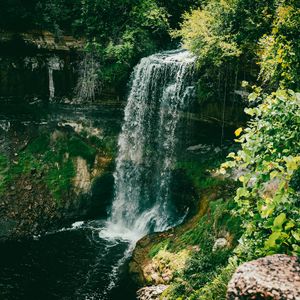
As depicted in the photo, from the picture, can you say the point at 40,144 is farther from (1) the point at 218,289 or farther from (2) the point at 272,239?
(2) the point at 272,239

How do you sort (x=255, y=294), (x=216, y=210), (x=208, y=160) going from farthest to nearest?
1. (x=208, y=160)
2. (x=216, y=210)
3. (x=255, y=294)

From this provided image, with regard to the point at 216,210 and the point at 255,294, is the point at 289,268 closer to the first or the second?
the point at 255,294

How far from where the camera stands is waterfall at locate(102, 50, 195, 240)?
1533cm

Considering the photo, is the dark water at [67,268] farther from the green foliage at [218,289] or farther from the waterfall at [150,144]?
the green foliage at [218,289]

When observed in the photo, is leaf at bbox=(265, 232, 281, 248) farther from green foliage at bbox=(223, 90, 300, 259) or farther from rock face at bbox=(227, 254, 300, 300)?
rock face at bbox=(227, 254, 300, 300)

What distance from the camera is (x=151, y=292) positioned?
11.1m

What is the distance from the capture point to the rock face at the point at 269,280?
3.82 meters

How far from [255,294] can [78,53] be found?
50.5 feet

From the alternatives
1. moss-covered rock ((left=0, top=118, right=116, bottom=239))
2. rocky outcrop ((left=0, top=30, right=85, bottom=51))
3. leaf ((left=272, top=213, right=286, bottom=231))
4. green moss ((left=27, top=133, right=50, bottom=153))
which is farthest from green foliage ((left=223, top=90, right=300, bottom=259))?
rocky outcrop ((left=0, top=30, right=85, bottom=51))

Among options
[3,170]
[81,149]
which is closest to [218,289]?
[81,149]

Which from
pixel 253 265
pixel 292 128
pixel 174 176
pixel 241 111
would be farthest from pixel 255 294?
pixel 174 176

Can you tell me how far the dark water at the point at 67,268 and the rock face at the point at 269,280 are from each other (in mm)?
8191

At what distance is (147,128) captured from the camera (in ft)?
55.3

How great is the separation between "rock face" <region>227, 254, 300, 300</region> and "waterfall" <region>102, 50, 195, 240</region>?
11261 millimetres
